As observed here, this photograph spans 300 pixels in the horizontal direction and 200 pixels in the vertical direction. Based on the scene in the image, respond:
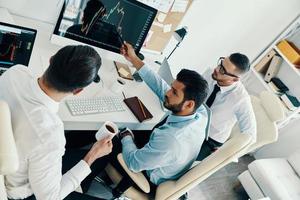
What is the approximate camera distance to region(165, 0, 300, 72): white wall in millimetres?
2910

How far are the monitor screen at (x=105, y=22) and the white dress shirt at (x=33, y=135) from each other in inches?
26.2

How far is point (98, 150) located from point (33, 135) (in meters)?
0.54

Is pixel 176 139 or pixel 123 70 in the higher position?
pixel 176 139

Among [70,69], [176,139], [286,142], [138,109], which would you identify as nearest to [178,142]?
[176,139]

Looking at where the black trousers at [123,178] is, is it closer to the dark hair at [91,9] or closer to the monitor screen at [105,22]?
the monitor screen at [105,22]

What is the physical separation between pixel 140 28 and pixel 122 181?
101 cm

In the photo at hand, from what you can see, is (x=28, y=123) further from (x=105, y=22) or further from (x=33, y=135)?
(x=105, y=22)

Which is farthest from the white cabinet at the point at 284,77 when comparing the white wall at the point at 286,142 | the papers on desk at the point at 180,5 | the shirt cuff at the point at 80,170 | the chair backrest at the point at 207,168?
the shirt cuff at the point at 80,170

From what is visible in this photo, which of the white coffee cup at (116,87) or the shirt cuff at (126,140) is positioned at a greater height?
the white coffee cup at (116,87)

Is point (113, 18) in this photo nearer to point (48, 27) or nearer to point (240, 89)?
point (48, 27)

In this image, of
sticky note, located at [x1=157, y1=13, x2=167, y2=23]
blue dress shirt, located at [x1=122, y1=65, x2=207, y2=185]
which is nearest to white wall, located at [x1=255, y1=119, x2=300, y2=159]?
sticky note, located at [x1=157, y1=13, x2=167, y2=23]

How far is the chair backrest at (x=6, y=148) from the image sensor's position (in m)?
0.88

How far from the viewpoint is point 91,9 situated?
1.84 meters

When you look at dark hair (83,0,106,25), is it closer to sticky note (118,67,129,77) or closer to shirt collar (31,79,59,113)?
sticky note (118,67,129,77)
